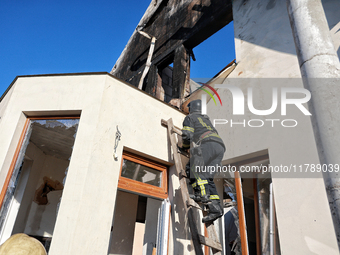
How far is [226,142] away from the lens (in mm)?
4457

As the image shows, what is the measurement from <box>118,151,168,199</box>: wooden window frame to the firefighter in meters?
0.51

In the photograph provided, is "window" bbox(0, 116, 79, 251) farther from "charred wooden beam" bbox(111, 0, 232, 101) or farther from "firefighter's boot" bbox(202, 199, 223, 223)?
"charred wooden beam" bbox(111, 0, 232, 101)

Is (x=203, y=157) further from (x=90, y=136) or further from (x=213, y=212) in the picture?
(x=90, y=136)

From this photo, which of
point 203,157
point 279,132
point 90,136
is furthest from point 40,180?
point 279,132

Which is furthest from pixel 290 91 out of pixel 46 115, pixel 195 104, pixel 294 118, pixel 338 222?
pixel 46 115

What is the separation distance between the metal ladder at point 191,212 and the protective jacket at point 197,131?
24cm

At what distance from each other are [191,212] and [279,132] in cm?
177

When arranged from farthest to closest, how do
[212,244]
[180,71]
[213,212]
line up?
[180,71] < [213,212] < [212,244]

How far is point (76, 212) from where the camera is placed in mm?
2850

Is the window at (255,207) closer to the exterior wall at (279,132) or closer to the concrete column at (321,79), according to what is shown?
the exterior wall at (279,132)

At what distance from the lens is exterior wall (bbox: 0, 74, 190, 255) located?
2.88m

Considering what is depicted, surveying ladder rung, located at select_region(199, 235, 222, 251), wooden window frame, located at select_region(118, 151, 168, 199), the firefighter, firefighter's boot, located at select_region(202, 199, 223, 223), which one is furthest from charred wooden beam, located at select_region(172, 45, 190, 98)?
ladder rung, located at select_region(199, 235, 222, 251)

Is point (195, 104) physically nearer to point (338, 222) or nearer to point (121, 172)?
point (121, 172)

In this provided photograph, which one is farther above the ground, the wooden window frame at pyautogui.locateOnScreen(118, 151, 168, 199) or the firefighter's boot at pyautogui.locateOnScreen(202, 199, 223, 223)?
the wooden window frame at pyautogui.locateOnScreen(118, 151, 168, 199)
